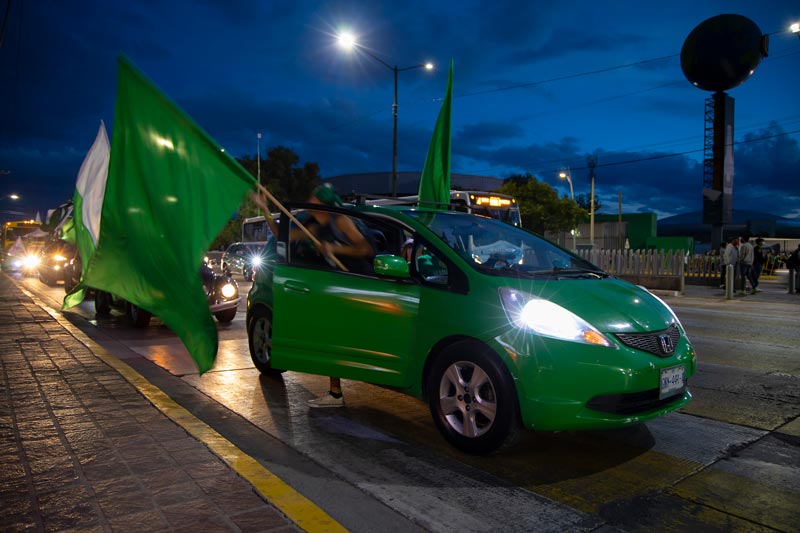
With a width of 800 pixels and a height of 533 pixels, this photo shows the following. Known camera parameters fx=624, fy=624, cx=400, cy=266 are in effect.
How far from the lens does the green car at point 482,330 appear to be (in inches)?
147

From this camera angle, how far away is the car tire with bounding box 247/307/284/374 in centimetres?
614

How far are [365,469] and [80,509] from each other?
1.56m

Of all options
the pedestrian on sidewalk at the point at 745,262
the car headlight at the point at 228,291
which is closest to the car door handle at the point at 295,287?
the car headlight at the point at 228,291

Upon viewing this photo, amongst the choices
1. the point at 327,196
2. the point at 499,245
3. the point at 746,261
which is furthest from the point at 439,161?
the point at 746,261

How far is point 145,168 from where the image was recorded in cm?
432

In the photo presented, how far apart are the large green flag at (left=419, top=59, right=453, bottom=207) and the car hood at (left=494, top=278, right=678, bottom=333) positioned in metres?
5.02

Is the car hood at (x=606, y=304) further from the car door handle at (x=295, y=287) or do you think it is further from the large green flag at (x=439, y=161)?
the large green flag at (x=439, y=161)

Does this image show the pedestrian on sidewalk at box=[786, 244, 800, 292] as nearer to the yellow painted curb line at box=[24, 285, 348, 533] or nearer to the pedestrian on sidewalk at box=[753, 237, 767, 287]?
the pedestrian on sidewalk at box=[753, 237, 767, 287]

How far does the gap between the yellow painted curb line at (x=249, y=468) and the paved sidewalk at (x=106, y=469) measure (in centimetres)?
6

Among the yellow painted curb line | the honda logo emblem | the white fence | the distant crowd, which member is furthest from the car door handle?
the distant crowd

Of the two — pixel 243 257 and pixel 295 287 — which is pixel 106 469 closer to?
pixel 295 287

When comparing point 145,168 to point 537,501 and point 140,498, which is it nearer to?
point 140,498

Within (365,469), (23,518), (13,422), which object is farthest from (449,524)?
(13,422)

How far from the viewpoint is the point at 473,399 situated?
13.1ft
